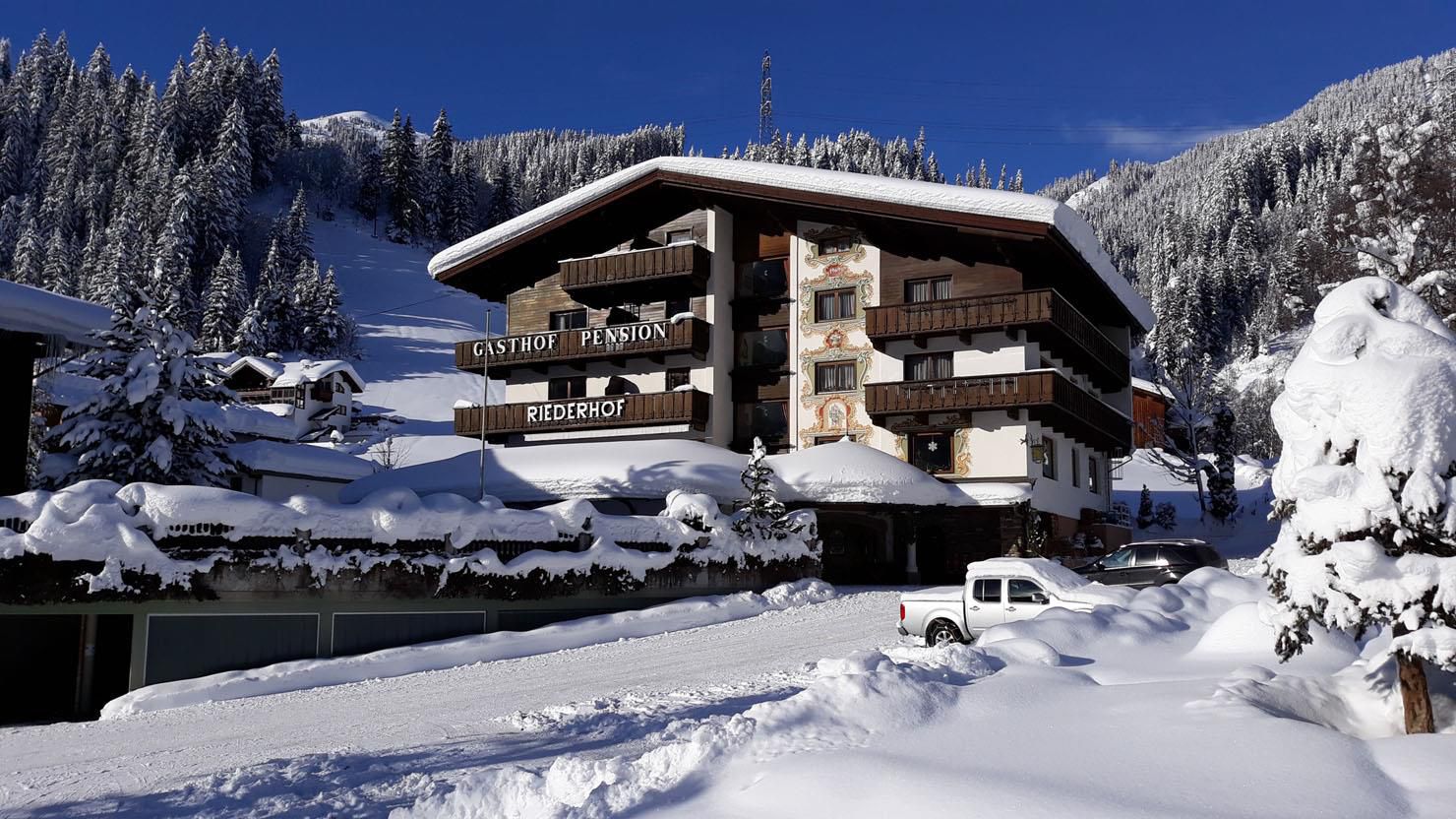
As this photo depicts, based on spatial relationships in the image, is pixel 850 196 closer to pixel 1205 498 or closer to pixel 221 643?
pixel 221 643

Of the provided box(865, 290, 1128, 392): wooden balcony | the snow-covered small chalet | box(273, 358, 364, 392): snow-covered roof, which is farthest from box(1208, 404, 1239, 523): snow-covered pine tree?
box(273, 358, 364, 392): snow-covered roof

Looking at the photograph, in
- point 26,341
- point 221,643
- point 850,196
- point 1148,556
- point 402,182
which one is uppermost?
point 402,182

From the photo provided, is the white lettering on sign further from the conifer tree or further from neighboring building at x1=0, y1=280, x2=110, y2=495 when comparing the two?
the conifer tree

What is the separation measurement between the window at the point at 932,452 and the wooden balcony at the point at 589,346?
8289 mm

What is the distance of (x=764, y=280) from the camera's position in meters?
41.9

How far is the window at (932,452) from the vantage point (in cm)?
3781

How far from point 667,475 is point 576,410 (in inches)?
338

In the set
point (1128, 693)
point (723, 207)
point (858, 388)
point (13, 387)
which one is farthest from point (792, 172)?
point (1128, 693)

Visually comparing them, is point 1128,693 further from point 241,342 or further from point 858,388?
point 241,342

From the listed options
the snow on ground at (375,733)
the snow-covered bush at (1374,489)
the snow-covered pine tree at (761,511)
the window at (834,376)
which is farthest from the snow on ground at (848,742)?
the window at (834,376)

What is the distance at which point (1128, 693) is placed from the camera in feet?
31.2

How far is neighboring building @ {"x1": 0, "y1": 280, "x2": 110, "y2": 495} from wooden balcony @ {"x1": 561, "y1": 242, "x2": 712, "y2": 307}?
19.8 m

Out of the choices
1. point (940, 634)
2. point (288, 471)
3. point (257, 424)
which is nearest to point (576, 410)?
point (288, 471)

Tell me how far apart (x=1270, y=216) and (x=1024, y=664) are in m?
169
